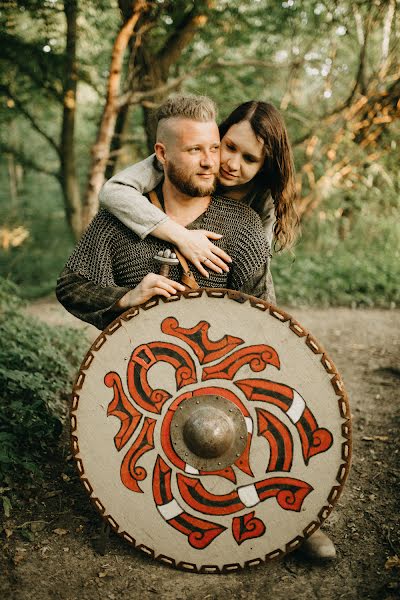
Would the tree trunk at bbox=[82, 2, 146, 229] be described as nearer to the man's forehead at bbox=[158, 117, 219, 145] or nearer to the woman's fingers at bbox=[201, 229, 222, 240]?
the man's forehead at bbox=[158, 117, 219, 145]

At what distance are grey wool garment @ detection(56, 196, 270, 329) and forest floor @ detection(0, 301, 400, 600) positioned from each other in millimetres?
834

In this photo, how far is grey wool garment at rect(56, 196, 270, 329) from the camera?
1977 millimetres

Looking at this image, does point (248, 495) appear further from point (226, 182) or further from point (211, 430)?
point (226, 182)

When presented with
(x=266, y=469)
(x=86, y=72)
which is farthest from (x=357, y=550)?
(x=86, y=72)

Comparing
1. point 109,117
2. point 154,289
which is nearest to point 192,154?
point 154,289

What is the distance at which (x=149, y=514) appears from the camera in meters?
1.77

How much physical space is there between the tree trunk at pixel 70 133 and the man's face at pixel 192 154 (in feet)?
12.3

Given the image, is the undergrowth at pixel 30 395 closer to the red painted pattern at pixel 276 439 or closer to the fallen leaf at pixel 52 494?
the fallen leaf at pixel 52 494

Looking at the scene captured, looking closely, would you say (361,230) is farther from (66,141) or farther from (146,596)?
(146,596)

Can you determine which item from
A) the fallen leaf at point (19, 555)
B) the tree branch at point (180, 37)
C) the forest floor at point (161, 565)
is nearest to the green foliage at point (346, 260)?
the tree branch at point (180, 37)

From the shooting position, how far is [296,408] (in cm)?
173

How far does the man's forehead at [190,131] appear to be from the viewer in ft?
6.10

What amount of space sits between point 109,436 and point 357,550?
1.07 m

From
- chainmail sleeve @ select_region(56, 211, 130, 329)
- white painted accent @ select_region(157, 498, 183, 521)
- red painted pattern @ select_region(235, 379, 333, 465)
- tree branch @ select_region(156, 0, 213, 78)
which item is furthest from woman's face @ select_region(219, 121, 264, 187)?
tree branch @ select_region(156, 0, 213, 78)
